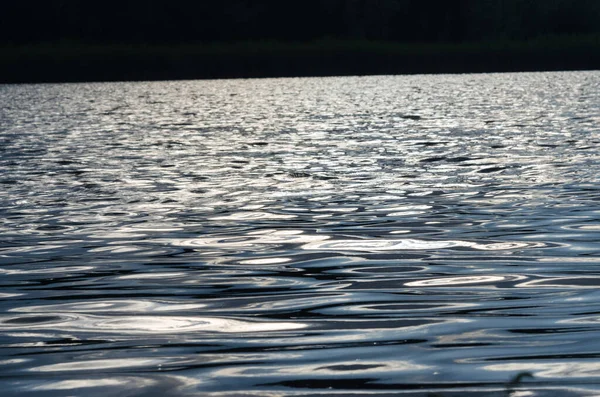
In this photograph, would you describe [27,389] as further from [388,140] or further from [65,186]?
[388,140]

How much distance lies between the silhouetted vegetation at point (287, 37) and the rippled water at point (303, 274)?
104 m

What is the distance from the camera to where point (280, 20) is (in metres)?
142

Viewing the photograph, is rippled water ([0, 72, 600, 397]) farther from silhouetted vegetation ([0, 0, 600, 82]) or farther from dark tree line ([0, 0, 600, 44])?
dark tree line ([0, 0, 600, 44])

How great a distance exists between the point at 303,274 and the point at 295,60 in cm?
12049

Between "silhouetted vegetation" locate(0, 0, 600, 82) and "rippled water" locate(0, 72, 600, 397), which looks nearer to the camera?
"rippled water" locate(0, 72, 600, 397)

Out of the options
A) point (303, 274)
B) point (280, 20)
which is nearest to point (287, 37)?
point (280, 20)

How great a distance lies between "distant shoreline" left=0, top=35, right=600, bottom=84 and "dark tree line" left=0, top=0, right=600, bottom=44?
125 inches

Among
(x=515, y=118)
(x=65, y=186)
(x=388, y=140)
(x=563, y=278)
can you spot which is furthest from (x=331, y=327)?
(x=515, y=118)

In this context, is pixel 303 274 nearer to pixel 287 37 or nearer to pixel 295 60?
pixel 295 60

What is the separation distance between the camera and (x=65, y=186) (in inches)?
699

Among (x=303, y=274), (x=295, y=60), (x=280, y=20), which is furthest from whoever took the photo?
(x=280, y=20)

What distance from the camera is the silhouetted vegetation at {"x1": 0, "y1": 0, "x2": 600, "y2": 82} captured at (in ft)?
410

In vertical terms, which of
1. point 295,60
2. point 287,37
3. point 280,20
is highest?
point 280,20

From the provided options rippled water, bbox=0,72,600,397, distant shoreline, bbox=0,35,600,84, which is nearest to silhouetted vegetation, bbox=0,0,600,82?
distant shoreline, bbox=0,35,600,84
